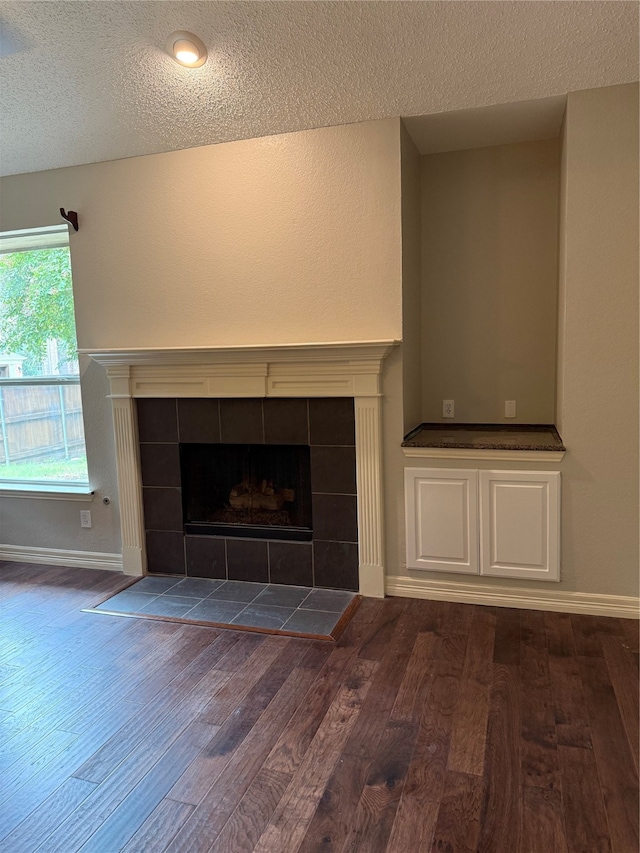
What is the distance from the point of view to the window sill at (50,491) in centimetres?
371

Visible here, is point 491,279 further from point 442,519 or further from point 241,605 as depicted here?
point 241,605

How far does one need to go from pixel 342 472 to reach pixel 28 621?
1.79 metres

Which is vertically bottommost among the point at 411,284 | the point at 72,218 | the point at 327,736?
the point at 327,736

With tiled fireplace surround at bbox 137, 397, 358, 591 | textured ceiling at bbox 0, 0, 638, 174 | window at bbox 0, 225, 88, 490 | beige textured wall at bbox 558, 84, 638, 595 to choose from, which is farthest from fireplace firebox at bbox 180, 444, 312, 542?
textured ceiling at bbox 0, 0, 638, 174

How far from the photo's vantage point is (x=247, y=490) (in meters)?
3.53

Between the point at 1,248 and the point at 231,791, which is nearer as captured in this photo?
the point at 231,791

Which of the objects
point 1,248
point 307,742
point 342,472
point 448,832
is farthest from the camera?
point 1,248

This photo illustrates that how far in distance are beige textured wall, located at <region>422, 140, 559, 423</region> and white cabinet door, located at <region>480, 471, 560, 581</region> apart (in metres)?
0.64

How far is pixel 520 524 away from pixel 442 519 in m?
0.38

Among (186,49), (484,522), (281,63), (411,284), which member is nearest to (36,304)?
(186,49)

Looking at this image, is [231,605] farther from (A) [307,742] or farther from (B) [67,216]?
(B) [67,216]

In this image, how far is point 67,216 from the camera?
3.43 metres

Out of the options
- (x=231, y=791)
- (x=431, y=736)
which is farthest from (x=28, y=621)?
(x=431, y=736)

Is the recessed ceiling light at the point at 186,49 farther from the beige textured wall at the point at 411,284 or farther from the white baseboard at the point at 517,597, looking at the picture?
the white baseboard at the point at 517,597
